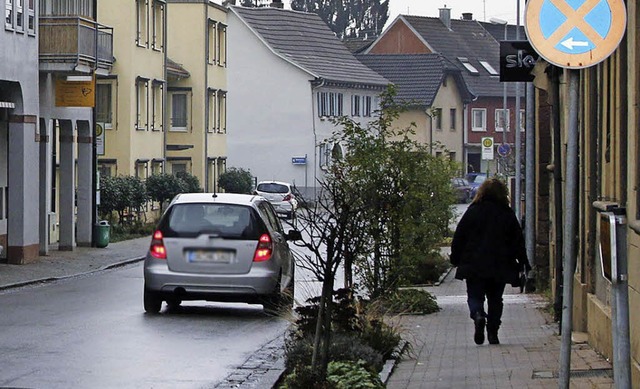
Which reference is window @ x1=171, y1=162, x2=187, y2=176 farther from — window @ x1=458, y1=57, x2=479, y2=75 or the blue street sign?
window @ x1=458, y1=57, x2=479, y2=75

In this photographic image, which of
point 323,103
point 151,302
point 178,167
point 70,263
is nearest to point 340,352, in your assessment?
point 151,302

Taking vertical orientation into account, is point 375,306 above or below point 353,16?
below

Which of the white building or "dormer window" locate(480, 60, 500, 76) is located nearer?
the white building

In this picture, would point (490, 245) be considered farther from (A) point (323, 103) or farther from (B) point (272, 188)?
(A) point (323, 103)

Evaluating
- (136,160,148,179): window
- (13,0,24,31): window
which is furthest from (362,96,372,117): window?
(13,0,24,31): window

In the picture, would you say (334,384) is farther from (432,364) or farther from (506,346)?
(506,346)

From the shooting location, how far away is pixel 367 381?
33.7ft

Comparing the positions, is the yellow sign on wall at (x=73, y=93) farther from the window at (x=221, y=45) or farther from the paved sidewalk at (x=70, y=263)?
the window at (x=221, y=45)

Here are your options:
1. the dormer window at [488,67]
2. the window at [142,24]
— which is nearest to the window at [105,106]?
the window at [142,24]

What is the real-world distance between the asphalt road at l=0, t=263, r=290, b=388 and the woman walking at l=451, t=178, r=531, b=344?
2.40 meters

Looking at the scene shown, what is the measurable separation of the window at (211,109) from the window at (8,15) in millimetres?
33000

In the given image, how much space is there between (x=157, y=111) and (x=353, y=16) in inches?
2561

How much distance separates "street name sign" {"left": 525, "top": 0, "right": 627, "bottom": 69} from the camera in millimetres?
7492

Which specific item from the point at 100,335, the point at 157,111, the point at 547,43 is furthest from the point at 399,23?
the point at 547,43
